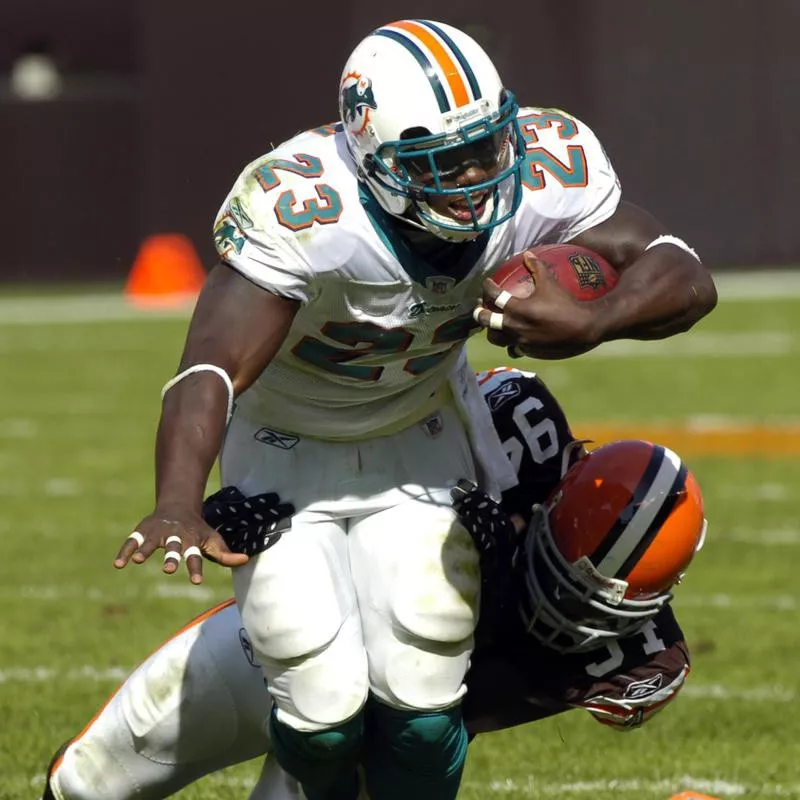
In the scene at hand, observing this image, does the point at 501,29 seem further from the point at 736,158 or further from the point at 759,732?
the point at 759,732

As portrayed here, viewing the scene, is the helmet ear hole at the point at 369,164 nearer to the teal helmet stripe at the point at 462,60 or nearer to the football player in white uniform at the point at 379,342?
the football player in white uniform at the point at 379,342

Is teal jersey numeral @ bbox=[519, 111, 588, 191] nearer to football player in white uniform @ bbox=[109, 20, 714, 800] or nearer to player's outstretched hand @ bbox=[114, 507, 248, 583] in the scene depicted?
football player in white uniform @ bbox=[109, 20, 714, 800]

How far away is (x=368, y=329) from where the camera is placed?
12.5 feet

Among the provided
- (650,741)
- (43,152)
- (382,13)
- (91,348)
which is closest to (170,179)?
(43,152)

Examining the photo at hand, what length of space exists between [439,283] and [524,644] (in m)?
0.88

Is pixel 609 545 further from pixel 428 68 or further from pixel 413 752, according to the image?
pixel 428 68

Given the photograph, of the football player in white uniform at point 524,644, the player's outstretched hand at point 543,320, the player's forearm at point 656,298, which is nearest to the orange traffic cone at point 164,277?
the football player in white uniform at point 524,644

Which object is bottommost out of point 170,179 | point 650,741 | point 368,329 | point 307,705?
point 170,179

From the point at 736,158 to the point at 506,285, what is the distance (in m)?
15.5

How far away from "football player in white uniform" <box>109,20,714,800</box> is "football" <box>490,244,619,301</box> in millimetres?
49

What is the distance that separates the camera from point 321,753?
3.79 meters

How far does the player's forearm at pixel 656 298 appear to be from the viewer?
141 inches

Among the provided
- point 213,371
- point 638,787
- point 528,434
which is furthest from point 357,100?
point 638,787

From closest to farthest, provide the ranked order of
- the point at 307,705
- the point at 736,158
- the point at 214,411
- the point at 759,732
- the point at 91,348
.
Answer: the point at 214,411 < the point at 307,705 < the point at 759,732 < the point at 91,348 < the point at 736,158
